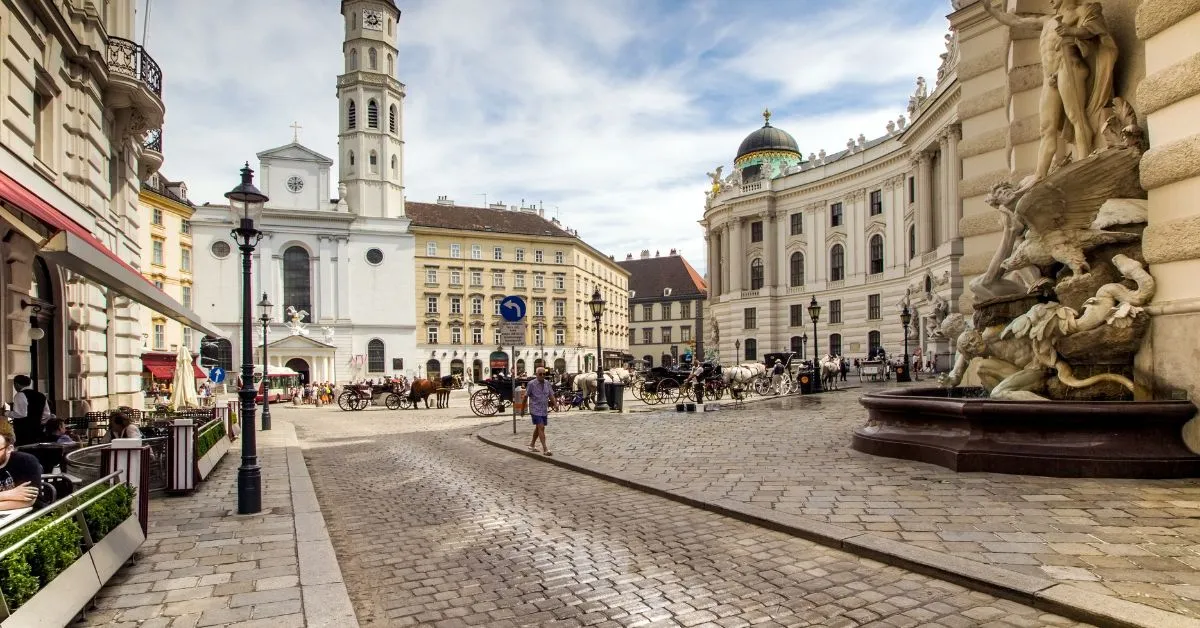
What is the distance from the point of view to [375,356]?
6500 centimetres

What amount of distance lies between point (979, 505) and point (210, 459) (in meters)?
10.8

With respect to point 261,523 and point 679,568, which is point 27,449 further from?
point 679,568

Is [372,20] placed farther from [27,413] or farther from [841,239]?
[27,413]

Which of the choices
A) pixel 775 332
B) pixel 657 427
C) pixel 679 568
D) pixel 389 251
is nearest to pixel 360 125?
pixel 389 251

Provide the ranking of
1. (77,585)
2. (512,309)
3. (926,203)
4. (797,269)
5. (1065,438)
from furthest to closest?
(797,269) → (926,203) → (512,309) → (1065,438) → (77,585)

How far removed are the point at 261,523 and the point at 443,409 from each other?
21926mm

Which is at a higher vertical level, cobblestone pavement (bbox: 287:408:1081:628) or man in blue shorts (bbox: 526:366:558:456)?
man in blue shorts (bbox: 526:366:558:456)

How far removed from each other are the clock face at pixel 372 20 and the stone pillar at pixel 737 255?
38395 millimetres

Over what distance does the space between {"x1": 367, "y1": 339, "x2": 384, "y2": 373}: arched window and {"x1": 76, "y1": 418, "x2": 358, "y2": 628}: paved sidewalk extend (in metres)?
58.0

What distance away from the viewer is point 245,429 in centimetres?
811

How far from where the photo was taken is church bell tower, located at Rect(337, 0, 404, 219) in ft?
219

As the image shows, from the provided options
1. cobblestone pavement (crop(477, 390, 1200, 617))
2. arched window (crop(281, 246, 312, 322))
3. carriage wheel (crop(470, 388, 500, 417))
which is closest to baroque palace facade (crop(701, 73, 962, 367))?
carriage wheel (crop(470, 388, 500, 417))

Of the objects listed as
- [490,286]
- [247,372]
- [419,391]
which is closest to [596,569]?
[247,372]

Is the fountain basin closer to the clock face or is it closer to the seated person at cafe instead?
the seated person at cafe
